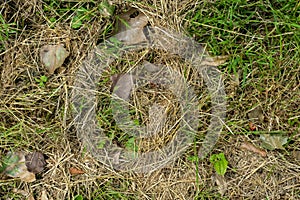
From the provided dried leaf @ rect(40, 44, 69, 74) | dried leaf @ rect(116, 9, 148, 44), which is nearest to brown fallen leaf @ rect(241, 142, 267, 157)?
dried leaf @ rect(116, 9, 148, 44)

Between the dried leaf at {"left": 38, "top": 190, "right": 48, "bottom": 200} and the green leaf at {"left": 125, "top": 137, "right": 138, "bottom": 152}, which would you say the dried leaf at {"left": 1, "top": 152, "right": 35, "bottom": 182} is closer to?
the dried leaf at {"left": 38, "top": 190, "right": 48, "bottom": 200}

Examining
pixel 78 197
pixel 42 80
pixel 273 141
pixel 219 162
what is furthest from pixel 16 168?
pixel 273 141

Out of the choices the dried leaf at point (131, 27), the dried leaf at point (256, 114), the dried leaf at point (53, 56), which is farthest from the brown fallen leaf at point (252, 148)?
the dried leaf at point (53, 56)

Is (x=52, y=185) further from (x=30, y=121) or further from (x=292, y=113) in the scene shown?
(x=292, y=113)

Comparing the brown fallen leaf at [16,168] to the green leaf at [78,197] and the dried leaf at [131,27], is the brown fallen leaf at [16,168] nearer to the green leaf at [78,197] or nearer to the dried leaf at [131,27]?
the green leaf at [78,197]

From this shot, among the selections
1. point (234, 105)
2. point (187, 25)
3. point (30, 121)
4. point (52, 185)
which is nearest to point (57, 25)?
point (30, 121)

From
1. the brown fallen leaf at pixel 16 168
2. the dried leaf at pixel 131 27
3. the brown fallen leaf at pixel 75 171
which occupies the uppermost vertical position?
the dried leaf at pixel 131 27
